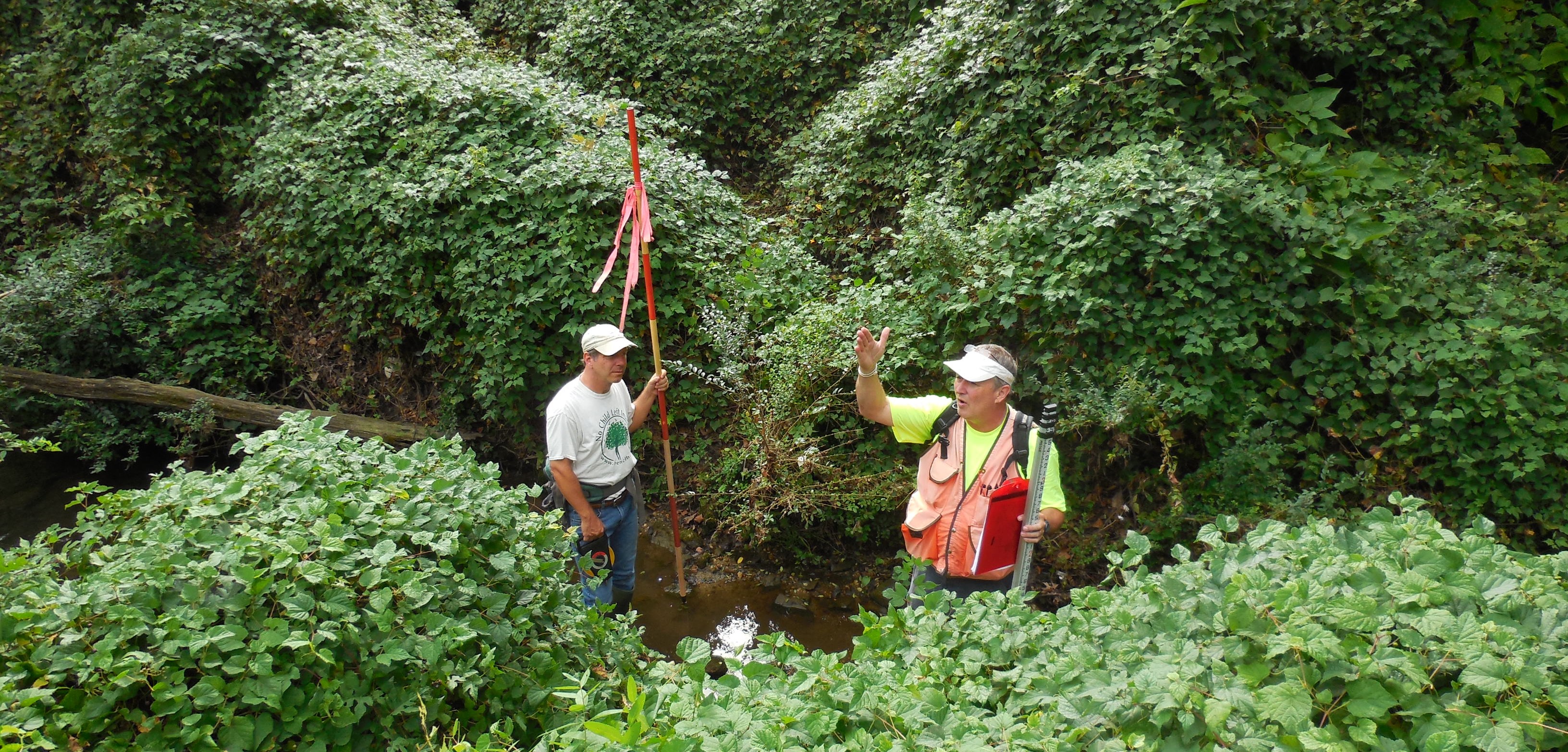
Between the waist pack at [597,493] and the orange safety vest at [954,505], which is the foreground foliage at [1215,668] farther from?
the waist pack at [597,493]

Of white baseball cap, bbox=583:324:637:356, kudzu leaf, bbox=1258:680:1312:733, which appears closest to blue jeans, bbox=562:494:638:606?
white baseball cap, bbox=583:324:637:356

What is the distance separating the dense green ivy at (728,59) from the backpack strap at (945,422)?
20.8 ft

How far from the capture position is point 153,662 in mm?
2197

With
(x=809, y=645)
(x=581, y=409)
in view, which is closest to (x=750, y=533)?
(x=809, y=645)

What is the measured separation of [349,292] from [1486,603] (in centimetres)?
788

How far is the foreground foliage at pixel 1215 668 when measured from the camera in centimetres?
175

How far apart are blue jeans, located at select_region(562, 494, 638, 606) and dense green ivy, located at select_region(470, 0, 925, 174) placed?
573cm

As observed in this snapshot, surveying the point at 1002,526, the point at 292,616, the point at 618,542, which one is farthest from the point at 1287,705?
the point at 618,542

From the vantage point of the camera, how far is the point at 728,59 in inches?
385

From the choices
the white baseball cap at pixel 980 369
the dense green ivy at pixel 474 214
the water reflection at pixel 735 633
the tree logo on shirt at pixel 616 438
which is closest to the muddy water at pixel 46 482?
the dense green ivy at pixel 474 214

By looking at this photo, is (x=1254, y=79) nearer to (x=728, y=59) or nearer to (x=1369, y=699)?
(x=1369, y=699)

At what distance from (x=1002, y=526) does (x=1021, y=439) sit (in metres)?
0.39

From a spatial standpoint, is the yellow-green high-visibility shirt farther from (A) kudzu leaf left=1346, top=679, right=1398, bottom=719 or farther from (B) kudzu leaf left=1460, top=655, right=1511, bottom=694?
(B) kudzu leaf left=1460, top=655, right=1511, bottom=694

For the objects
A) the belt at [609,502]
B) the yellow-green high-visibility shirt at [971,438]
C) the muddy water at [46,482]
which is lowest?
the muddy water at [46,482]
